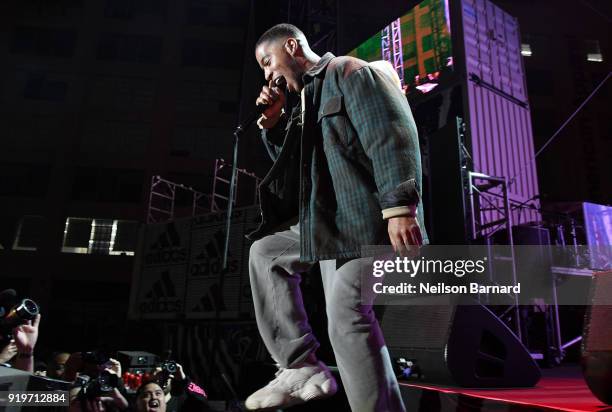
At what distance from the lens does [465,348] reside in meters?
2.42

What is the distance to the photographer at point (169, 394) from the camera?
11.8ft

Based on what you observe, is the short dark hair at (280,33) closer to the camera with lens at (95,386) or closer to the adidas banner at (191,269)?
the camera with lens at (95,386)

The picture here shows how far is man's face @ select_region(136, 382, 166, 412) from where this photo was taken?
11.7 feet

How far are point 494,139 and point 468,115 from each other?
2.80 ft

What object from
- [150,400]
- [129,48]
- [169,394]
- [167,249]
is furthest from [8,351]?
[129,48]

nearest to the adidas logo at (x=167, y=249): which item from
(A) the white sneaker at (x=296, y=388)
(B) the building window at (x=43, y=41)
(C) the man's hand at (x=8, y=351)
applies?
(C) the man's hand at (x=8, y=351)

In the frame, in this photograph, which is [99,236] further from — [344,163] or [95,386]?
[344,163]

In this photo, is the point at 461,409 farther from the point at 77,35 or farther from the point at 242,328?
the point at 77,35

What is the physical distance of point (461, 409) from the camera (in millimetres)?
1950

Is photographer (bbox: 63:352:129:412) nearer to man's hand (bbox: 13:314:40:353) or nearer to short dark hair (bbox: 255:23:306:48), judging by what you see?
man's hand (bbox: 13:314:40:353)

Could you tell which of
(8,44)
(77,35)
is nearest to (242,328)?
(77,35)

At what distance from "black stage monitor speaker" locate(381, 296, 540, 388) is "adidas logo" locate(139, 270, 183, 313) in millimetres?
7667

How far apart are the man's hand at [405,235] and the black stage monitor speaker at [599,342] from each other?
2.74 feet

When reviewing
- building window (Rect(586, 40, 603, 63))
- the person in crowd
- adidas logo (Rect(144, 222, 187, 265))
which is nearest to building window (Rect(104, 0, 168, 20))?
adidas logo (Rect(144, 222, 187, 265))
